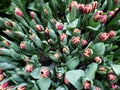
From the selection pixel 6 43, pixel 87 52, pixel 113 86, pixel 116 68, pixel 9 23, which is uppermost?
pixel 9 23

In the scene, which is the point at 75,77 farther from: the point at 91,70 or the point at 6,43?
the point at 6,43

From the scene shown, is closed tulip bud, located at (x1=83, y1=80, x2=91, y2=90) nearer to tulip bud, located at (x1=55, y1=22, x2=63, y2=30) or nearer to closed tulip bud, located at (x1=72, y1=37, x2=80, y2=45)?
closed tulip bud, located at (x1=72, y1=37, x2=80, y2=45)

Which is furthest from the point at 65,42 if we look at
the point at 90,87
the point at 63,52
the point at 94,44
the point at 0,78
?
the point at 0,78

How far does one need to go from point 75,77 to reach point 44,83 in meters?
0.18

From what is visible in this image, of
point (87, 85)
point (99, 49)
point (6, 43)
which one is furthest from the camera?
point (6, 43)

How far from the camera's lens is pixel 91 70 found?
183 centimetres

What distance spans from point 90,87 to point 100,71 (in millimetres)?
133

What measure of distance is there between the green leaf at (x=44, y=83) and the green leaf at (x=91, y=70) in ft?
0.77

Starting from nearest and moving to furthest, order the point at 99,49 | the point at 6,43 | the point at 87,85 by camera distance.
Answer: the point at 87,85 < the point at 99,49 < the point at 6,43

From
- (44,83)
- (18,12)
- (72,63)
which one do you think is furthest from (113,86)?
(18,12)

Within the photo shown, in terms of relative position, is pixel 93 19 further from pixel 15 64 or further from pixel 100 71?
pixel 15 64

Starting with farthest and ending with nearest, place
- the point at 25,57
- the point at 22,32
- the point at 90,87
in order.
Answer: the point at 22,32 < the point at 25,57 < the point at 90,87

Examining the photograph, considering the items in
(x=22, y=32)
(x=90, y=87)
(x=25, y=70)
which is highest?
(x=22, y=32)

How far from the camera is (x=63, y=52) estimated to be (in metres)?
1.92
